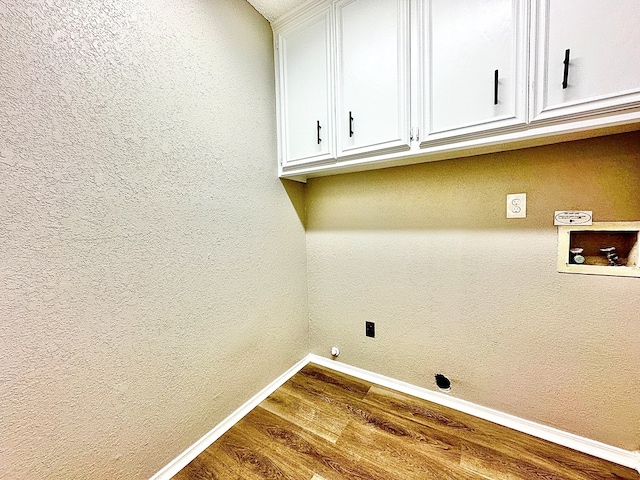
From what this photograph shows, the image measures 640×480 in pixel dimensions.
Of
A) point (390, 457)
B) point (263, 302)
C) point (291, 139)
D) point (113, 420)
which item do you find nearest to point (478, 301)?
point (390, 457)

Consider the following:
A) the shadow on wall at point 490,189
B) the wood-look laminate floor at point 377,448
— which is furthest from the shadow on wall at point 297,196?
the wood-look laminate floor at point 377,448

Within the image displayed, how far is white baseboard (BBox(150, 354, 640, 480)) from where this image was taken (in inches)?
45.7

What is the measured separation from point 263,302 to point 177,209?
2.49 feet

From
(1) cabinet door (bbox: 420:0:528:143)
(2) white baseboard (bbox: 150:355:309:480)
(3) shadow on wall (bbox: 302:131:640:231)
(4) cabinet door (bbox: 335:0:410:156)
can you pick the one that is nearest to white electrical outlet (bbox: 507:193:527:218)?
(3) shadow on wall (bbox: 302:131:640:231)

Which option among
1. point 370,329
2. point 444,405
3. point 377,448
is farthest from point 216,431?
point 444,405

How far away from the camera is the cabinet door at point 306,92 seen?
1.46m

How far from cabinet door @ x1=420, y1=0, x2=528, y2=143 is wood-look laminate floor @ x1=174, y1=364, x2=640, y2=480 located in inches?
57.5

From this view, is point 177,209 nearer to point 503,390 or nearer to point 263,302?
point 263,302

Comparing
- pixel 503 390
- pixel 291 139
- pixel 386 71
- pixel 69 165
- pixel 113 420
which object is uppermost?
pixel 386 71

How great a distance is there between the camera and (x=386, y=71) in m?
1.28

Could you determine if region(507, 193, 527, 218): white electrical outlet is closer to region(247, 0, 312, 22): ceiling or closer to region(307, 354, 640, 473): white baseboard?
region(307, 354, 640, 473): white baseboard

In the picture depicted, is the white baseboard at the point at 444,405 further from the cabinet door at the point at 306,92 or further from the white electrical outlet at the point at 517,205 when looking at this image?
the cabinet door at the point at 306,92

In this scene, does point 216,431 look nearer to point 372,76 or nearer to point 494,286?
point 494,286

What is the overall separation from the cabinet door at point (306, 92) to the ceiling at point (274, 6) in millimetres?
88
